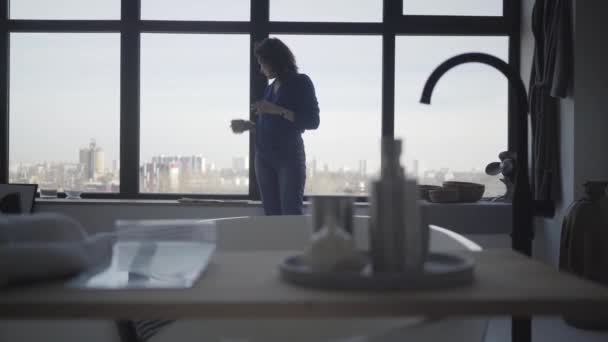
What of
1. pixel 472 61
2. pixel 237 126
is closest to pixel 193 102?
pixel 237 126

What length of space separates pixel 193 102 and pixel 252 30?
23.7 inches

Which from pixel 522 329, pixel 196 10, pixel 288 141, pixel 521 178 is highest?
pixel 196 10

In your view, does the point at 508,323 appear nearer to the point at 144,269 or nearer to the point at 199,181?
the point at 199,181

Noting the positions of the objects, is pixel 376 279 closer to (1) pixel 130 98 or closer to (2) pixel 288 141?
(2) pixel 288 141

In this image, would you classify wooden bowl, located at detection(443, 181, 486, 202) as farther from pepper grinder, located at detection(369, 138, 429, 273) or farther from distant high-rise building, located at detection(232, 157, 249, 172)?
pepper grinder, located at detection(369, 138, 429, 273)

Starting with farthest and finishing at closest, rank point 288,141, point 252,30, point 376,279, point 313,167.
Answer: point 313,167 < point 252,30 < point 288,141 < point 376,279

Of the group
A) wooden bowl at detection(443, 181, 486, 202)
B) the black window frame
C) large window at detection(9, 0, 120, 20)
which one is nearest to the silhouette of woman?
the black window frame

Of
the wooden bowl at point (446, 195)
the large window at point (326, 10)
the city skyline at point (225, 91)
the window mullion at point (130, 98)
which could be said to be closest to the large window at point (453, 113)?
the city skyline at point (225, 91)

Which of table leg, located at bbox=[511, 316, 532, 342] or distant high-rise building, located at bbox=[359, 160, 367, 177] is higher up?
distant high-rise building, located at bbox=[359, 160, 367, 177]

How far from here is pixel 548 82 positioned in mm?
3160

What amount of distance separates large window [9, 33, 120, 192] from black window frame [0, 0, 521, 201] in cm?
6

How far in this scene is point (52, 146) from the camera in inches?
150

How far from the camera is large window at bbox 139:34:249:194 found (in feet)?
12.4

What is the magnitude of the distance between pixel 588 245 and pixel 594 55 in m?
1.09
